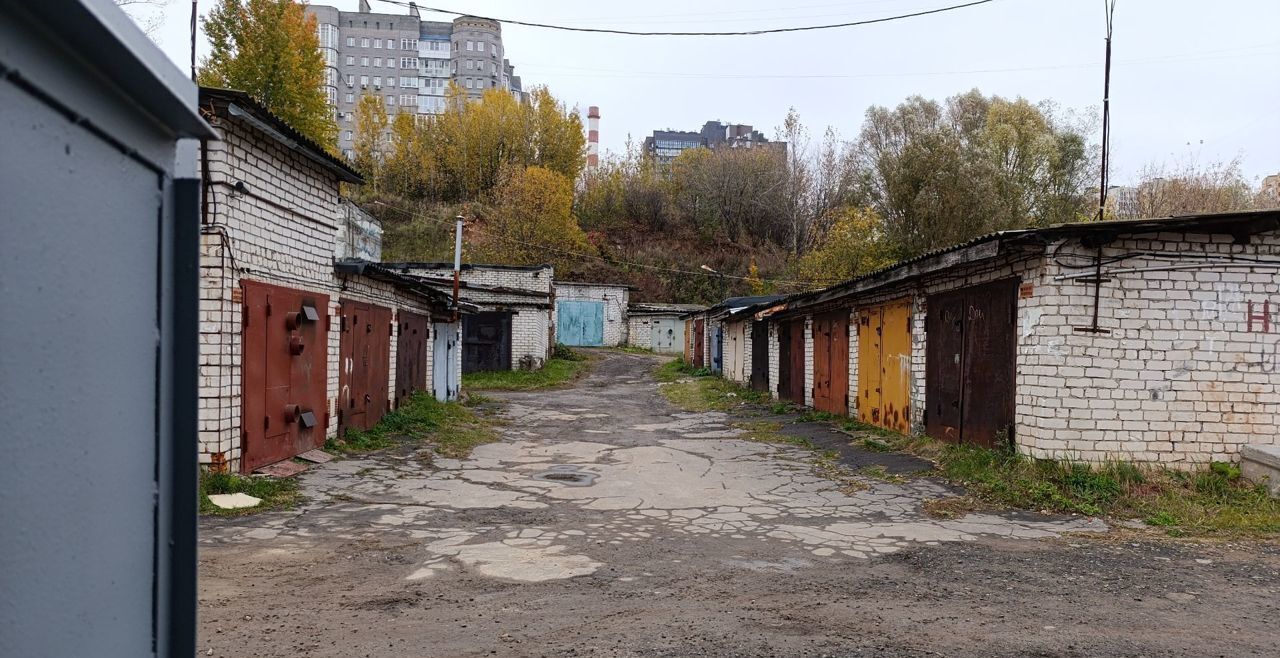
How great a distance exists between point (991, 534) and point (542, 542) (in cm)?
370

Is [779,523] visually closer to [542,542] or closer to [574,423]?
[542,542]

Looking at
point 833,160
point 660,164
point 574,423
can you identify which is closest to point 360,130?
point 660,164

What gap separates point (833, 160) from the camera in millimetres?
43875

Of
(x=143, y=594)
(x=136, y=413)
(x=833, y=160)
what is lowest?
(x=143, y=594)

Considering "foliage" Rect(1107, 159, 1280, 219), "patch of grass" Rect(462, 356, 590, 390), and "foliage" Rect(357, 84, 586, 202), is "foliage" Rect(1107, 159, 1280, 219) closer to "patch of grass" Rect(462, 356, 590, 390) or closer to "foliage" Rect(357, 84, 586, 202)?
"patch of grass" Rect(462, 356, 590, 390)

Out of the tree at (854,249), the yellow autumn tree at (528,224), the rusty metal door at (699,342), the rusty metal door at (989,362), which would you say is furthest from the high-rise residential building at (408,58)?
the rusty metal door at (989,362)

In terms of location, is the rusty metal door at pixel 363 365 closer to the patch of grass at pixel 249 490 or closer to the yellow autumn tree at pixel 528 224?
the patch of grass at pixel 249 490

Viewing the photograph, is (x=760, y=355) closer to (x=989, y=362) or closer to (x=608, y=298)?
(x=989, y=362)

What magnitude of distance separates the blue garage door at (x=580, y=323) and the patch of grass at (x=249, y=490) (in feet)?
98.2

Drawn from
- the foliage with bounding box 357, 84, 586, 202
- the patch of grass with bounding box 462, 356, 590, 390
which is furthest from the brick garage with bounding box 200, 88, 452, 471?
the foliage with bounding box 357, 84, 586, 202

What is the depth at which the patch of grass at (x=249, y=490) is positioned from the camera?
6836mm

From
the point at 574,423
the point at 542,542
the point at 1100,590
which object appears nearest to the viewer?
the point at 1100,590

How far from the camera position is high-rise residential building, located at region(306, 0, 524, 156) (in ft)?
247

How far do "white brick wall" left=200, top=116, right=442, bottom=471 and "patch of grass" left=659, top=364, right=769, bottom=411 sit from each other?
10780 millimetres
